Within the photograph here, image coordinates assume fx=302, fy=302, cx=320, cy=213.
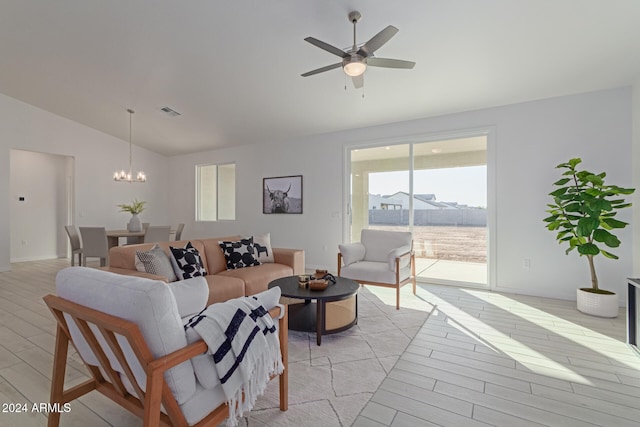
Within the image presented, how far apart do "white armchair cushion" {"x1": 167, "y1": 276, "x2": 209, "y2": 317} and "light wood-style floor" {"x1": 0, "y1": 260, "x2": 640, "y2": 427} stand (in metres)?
0.66

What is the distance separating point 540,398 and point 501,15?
3.14 meters

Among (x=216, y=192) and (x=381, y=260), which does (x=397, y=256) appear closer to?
(x=381, y=260)

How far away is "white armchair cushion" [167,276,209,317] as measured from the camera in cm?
171

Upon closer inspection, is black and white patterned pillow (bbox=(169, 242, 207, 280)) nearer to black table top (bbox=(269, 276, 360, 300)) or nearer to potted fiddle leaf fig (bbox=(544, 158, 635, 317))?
Answer: black table top (bbox=(269, 276, 360, 300))

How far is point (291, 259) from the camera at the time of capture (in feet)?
13.4

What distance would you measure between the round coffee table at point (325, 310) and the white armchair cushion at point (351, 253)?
3.12 ft

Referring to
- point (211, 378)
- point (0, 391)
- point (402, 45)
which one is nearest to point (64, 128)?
point (0, 391)

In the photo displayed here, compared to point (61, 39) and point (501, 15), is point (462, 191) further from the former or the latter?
point (61, 39)

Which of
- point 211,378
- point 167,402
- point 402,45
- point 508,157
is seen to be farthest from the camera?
point 508,157

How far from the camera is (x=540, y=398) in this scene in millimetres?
1905

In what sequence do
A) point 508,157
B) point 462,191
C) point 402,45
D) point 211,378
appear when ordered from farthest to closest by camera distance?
point 462,191 → point 508,157 → point 402,45 → point 211,378

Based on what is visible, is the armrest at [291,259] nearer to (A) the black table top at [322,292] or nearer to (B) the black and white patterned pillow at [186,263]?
(A) the black table top at [322,292]

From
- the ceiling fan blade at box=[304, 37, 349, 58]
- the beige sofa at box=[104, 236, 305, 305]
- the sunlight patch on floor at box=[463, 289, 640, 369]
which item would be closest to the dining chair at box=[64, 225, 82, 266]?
the beige sofa at box=[104, 236, 305, 305]

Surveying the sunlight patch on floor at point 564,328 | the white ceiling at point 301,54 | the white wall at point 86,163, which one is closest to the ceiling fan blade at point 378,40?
the white ceiling at point 301,54
